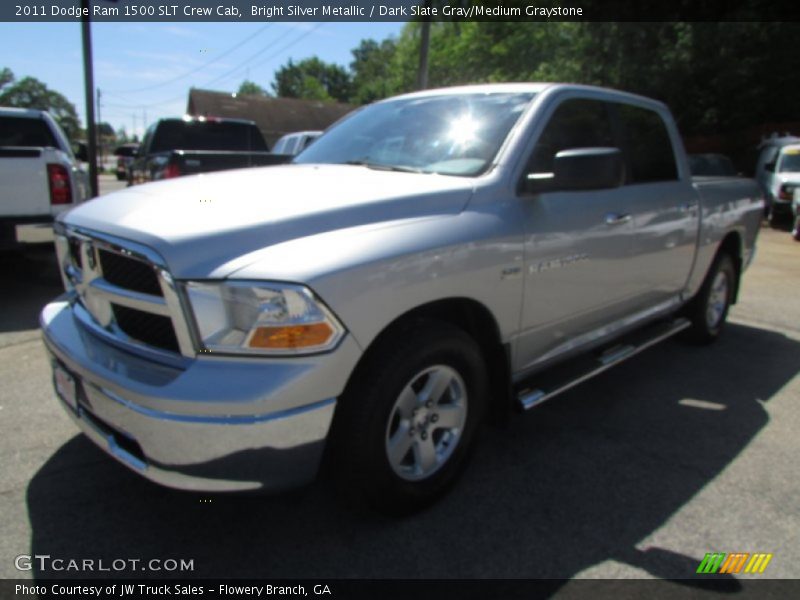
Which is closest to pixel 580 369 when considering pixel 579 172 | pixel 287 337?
pixel 579 172

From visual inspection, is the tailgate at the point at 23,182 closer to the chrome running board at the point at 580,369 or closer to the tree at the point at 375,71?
the chrome running board at the point at 580,369

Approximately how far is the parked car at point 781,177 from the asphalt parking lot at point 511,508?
40.9 feet

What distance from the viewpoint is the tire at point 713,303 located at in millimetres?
4855

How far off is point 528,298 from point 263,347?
1356mm

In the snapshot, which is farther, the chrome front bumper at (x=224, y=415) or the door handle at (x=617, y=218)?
the door handle at (x=617, y=218)

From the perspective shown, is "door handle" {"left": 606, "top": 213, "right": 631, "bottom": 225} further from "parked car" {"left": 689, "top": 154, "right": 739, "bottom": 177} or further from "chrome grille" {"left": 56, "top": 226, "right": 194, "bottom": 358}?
"parked car" {"left": 689, "top": 154, "right": 739, "bottom": 177}

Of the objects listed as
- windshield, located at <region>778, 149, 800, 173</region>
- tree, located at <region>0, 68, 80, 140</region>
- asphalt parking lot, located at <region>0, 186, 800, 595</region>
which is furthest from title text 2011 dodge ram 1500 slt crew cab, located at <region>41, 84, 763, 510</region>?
tree, located at <region>0, 68, 80, 140</region>

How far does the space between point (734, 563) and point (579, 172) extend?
171 cm

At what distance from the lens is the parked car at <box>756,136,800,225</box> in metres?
14.2

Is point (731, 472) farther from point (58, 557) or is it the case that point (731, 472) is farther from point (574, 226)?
point (58, 557)

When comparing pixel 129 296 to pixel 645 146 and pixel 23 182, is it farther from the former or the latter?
pixel 23 182

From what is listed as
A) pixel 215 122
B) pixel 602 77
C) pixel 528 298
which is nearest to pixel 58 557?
pixel 528 298

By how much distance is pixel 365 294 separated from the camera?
2.13 metres

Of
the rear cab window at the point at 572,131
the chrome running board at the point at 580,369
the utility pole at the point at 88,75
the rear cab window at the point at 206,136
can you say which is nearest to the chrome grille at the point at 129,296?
the chrome running board at the point at 580,369
